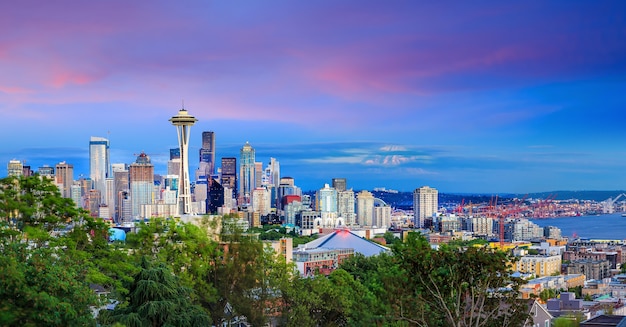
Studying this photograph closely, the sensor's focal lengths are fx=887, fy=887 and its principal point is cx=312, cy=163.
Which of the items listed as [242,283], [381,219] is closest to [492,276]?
[242,283]

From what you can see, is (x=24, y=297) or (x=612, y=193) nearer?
(x=24, y=297)

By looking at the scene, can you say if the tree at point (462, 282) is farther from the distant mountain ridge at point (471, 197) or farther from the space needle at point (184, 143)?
the distant mountain ridge at point (471, 197)

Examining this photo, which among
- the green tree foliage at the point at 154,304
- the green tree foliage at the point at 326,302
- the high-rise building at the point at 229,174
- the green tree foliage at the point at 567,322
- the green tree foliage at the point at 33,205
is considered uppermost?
the high-rise building at the point at 229,174

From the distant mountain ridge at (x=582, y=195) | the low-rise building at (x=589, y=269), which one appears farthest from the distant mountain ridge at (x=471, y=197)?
the low-rise building at (x=589, y=269)

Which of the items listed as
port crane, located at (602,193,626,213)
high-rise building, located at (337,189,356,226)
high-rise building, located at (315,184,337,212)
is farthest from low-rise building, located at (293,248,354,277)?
port crane, located at (602,193,626,213)

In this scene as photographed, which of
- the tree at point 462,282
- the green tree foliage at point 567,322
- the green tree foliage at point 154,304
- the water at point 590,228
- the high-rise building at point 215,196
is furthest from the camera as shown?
the high-rise building at point 215,196

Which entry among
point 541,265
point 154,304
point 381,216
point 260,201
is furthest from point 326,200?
point 154,304

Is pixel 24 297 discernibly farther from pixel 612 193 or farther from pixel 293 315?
pixel 612 193

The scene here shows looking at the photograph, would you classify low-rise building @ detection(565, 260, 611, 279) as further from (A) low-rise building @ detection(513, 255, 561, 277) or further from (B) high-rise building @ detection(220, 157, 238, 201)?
(B) high-rise building @ detection(220, 157, 238, 201)

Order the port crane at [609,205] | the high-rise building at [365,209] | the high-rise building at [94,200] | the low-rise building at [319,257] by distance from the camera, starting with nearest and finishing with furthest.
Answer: the low-rise building at [319,257] < the high-rise building at [94,200] < the high-rise building at [365,209] < the port crane at [609,205]
